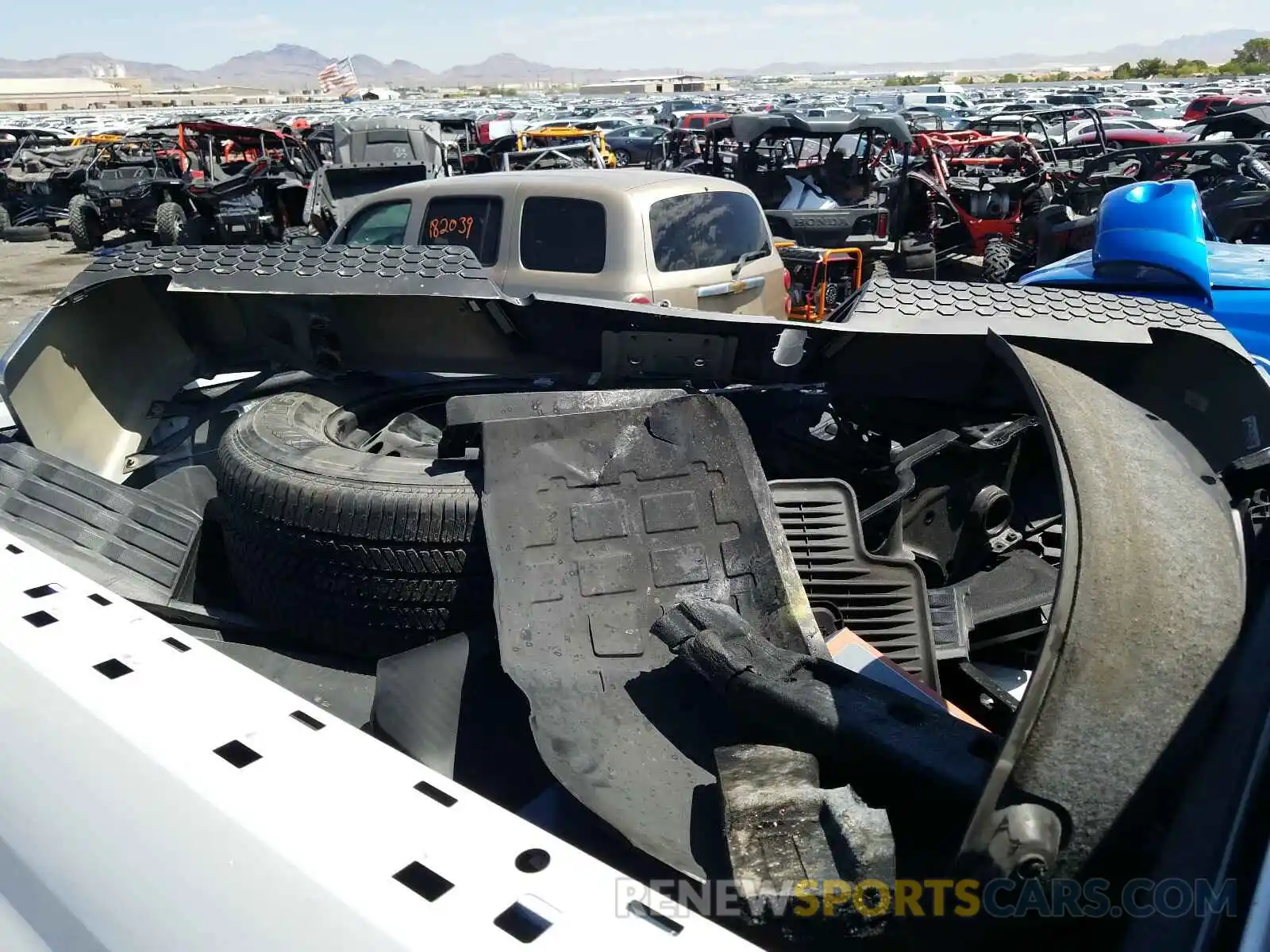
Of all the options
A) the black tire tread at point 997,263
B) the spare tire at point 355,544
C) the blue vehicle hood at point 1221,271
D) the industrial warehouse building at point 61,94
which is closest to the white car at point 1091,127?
the black tire tread at point 997,263

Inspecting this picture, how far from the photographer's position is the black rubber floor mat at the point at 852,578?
241 cm

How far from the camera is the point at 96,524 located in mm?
2641

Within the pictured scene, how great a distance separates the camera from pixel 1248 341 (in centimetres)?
433

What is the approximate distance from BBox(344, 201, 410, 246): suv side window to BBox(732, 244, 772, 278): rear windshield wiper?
7.17 ft

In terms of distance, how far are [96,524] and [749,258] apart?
408 centimetres

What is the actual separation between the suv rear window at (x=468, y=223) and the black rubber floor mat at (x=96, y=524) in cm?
309

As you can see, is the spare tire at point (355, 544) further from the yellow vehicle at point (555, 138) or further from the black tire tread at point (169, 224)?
the yellow vehicle at point (555, 138)

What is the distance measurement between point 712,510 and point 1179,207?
3726 mm

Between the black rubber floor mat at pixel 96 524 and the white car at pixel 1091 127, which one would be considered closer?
the black rubber floor mat at pixel 96 524

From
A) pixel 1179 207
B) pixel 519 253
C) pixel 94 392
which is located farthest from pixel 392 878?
pixel 1179 207

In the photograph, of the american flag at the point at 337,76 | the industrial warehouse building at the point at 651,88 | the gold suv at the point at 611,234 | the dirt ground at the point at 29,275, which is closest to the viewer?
the gold suv at the point at 611,234

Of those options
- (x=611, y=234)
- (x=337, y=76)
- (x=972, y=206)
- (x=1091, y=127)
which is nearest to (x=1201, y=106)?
(x=1091, y=127)

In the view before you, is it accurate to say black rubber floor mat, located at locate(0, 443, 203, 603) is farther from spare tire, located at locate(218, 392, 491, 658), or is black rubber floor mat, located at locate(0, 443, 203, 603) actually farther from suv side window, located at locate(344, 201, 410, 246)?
suv side window, located at locate(344, 201, 410, 246)

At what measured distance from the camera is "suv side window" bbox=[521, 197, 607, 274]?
525 cm
